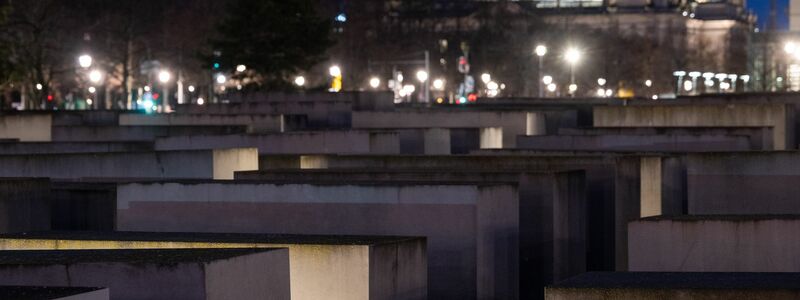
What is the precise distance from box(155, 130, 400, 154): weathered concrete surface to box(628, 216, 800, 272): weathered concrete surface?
14354mm

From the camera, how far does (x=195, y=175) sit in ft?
79.7

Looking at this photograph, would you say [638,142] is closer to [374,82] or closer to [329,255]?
[329,255]

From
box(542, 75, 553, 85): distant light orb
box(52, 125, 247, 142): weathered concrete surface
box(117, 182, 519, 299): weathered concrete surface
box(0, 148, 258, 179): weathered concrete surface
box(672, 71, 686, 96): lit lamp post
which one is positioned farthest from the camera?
box(672, 71, 686, 96): lit lamp post

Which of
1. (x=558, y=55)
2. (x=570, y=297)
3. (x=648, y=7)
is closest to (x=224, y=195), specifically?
(x=570, y=297)

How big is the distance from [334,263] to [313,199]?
3179 mm

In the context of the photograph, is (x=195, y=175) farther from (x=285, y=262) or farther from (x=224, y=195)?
(x=285, y=262)

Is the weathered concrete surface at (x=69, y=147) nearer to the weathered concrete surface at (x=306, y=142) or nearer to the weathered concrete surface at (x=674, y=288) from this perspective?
the weathered concrete surface at (x=306, y=142)

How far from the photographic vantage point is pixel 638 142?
103 ft

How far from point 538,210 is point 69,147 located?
1247 centimetres

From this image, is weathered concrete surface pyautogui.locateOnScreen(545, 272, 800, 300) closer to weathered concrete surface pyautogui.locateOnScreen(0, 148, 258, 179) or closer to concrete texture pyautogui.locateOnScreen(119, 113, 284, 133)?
weathered concrete surface pyautogui.locateOnScreen(0, 148, 258, 179)

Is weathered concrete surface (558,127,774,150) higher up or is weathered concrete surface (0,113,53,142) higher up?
weathered concrete surface (0,113,53,142)

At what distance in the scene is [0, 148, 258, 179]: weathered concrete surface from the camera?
24312mm

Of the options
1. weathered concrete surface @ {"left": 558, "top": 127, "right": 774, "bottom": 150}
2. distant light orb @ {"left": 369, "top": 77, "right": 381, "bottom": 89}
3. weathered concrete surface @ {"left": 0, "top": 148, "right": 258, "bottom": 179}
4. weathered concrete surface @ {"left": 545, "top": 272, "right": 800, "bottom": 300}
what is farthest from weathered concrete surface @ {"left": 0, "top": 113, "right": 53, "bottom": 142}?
distant light orb @ {"left": 369, "top": 77, "right": 381, "bottom": 89}

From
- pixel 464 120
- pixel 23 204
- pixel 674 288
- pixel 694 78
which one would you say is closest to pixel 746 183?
pixel 23 204
